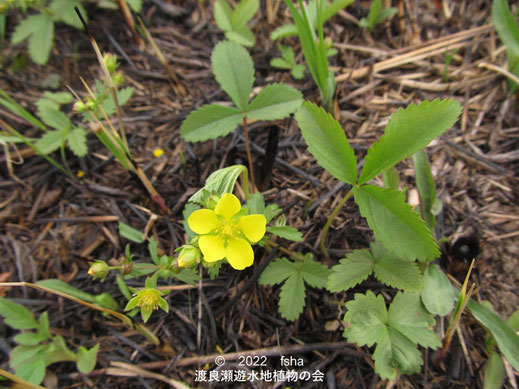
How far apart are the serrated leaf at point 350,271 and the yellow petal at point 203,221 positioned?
1.93ft

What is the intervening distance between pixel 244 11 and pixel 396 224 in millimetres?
1876

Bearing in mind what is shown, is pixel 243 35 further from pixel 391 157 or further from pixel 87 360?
pixel 87 360

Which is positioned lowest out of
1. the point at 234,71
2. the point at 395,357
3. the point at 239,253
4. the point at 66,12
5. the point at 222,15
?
the point at 395,357

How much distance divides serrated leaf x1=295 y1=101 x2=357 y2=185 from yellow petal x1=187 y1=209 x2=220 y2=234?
1.73 feet

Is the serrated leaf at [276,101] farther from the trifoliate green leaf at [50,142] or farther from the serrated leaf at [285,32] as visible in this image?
the trifoliate green leaf at [50,142]

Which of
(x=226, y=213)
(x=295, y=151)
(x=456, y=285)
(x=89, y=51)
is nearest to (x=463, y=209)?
(x=456, y=285)

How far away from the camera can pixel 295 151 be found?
91.4 inches

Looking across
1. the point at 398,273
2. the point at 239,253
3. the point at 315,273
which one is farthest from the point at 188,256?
the point at 398,273

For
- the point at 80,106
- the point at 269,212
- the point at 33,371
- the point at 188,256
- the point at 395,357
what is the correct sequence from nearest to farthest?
1. the point at 188,256
2. the point at 395,357
3. the point at 269,212
4. the point at 33,371
5. the point at 80,106

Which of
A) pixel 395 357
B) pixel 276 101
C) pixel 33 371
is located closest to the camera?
pixel 395 357

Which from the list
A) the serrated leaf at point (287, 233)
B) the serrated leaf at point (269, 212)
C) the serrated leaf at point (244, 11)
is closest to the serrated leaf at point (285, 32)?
the serrated leaf at point (244, 11)

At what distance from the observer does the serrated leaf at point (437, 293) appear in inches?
64.8

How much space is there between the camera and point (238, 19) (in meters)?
2.47

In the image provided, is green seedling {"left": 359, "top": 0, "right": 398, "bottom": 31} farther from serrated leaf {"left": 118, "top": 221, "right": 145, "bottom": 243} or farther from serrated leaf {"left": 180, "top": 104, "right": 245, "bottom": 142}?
serrated leaf {"left": 118, "top": 221, "right": 145, "bottom": 243}
